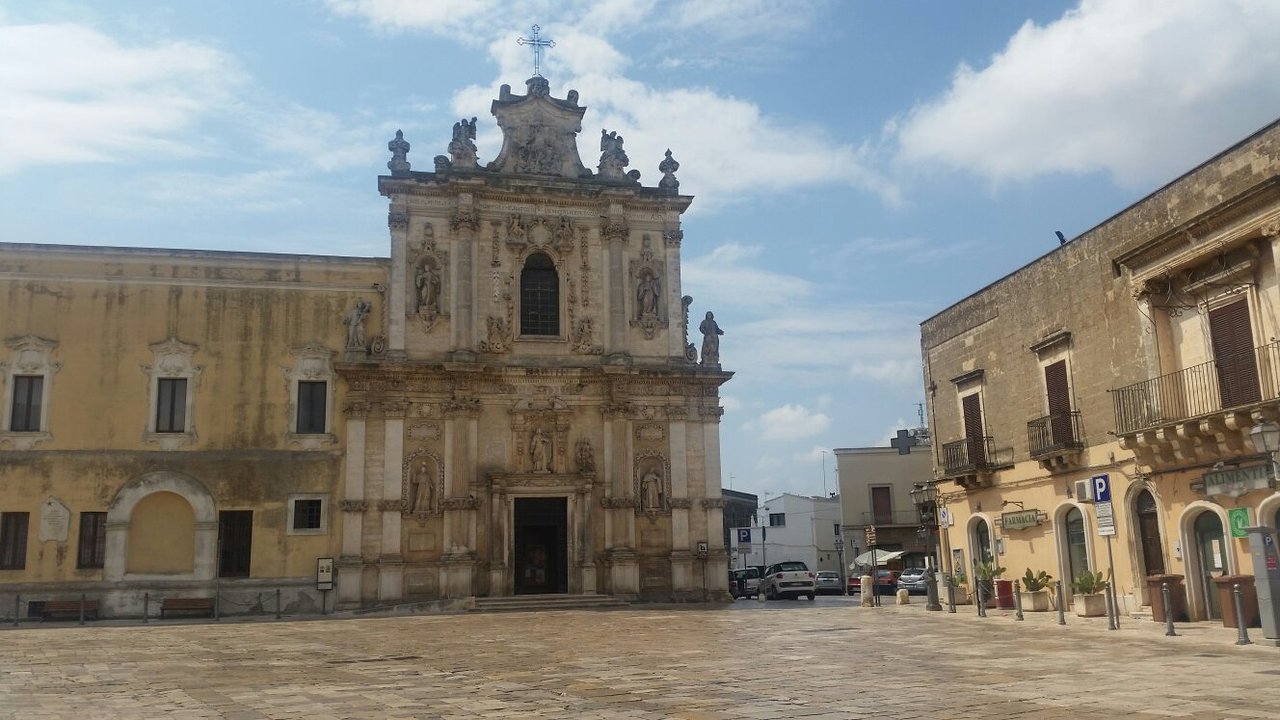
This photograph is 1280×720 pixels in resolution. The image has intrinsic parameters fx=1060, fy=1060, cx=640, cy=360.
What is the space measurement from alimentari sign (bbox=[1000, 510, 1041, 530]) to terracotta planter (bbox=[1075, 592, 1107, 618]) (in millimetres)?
3128

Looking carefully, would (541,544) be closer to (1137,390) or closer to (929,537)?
(929,537)

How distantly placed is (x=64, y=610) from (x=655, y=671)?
2065 cm

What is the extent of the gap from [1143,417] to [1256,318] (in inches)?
126

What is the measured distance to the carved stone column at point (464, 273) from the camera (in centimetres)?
3183

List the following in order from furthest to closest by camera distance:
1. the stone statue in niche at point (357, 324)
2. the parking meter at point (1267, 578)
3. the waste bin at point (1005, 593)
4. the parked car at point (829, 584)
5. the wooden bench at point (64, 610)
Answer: the parked car at point (829, 584) → the stone statue in niche at point (357, 324) → the wooden bench at point (64, 610) → the waste bin at point (1005, 593) → the parking meter at point (1267, 578)

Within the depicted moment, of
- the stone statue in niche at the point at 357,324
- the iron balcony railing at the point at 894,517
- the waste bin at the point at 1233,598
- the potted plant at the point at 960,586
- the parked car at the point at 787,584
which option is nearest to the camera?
the waste bin at the point at 1233,598

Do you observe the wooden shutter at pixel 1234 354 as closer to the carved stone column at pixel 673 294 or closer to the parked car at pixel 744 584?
the carved stone column at pixel 673 294

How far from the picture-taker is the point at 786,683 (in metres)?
12.1

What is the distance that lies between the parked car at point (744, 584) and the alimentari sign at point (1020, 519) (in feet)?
49.3

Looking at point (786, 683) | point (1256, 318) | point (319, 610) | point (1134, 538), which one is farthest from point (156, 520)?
point (1256, 318)

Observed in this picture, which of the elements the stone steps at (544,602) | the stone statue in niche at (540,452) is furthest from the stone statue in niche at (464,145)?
the stone steps at (544,602)

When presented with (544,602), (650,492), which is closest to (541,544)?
(544,602)

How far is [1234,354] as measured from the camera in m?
18.8

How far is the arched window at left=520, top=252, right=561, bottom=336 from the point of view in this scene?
32.8 metres
